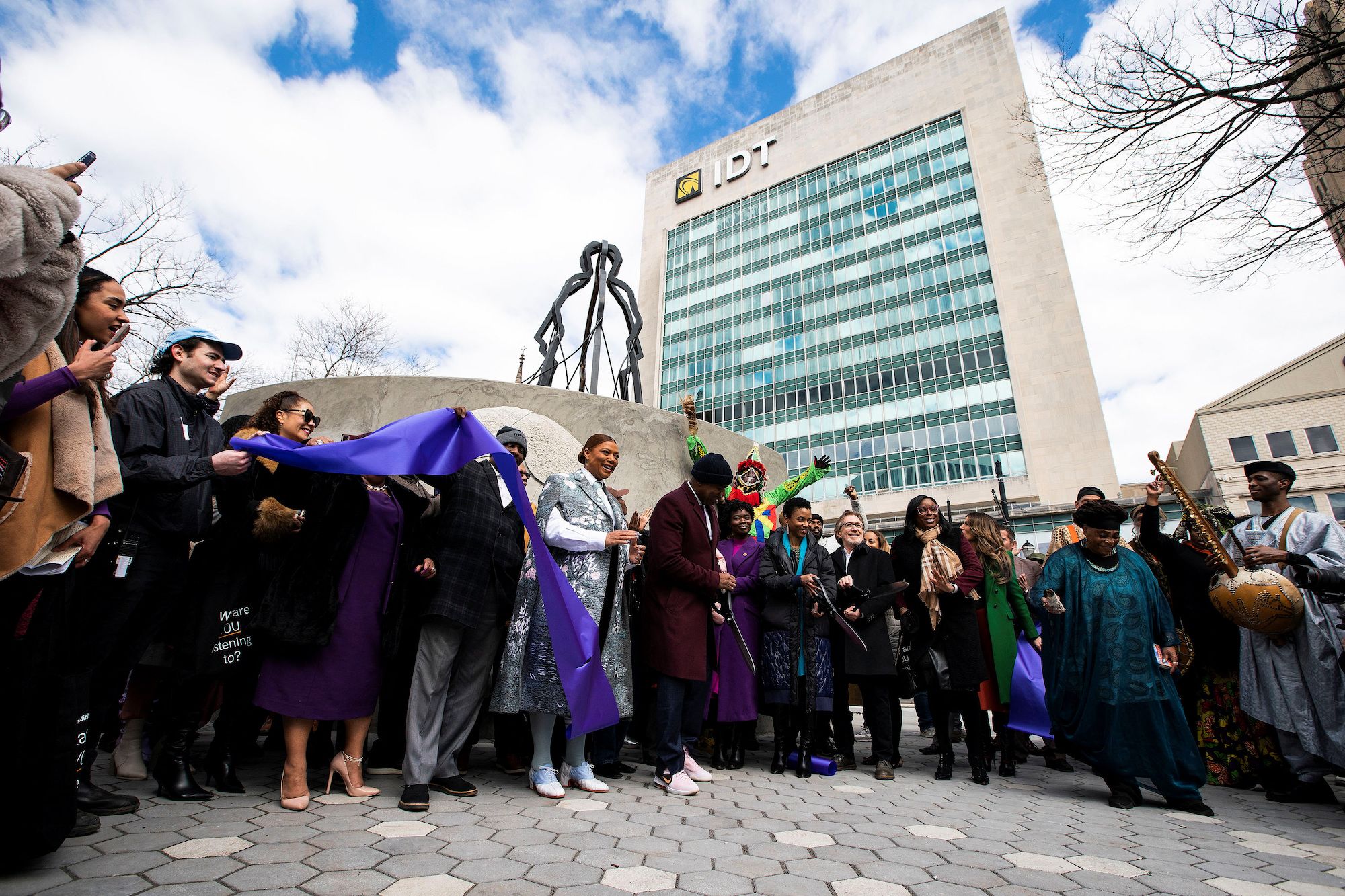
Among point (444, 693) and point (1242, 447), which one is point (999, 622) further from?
point (1242, 447)

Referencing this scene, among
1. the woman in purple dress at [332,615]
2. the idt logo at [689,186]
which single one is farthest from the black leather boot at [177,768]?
A: the idt logo at [689,186]

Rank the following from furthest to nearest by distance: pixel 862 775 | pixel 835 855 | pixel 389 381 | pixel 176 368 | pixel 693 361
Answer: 1. pixel 693 361
2. pixel 389 381
3. pixel 862 775
4. pixel 176 368
5. pixel 835 855

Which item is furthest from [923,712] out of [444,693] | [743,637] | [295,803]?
[295,803]

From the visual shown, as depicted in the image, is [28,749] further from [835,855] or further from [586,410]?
[586,410]

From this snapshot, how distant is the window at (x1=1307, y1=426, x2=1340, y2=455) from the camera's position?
31406 mm

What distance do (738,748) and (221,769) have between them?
10.1 ft

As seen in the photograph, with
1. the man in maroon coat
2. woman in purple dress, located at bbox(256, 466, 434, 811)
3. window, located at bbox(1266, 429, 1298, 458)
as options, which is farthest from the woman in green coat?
window, located at bbox(1266, 429, 1298, 458)

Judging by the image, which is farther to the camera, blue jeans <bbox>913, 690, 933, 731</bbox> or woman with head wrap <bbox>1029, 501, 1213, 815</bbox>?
blue jeans <bbox>913, 690, 933, 731</bbox>

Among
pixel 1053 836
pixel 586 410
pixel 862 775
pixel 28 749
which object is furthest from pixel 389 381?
pixel 1053 836

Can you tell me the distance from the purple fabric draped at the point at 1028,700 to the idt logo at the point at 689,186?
6187cm

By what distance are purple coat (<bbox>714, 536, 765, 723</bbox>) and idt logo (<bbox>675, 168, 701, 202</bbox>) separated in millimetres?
61434

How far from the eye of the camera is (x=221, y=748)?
294 centimetres

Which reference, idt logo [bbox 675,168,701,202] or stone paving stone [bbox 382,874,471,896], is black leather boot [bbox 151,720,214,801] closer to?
stone paving stone [bbox 382,874,471,896]

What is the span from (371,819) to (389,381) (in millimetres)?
4544
